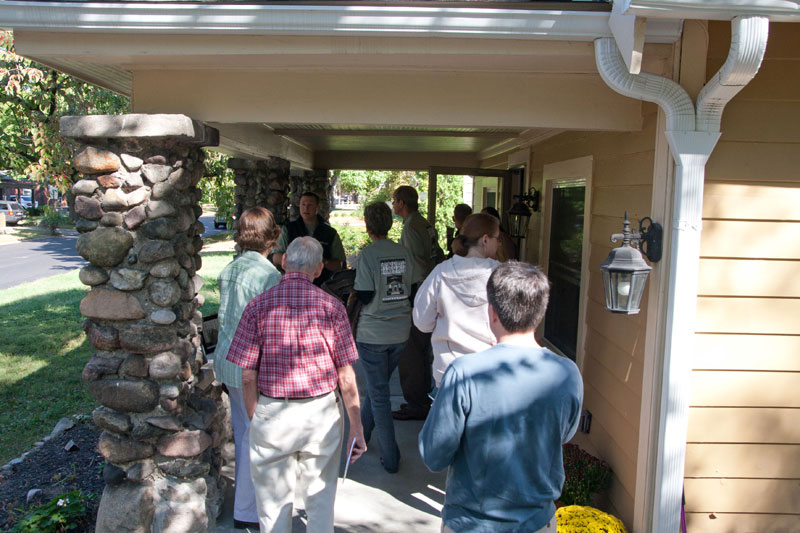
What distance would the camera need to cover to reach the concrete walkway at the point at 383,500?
3.38 meters

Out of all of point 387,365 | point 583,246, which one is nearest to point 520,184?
point 583,246

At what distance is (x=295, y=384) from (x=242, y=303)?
73 centimetres

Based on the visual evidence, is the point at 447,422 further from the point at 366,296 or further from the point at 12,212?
the point at 12,212

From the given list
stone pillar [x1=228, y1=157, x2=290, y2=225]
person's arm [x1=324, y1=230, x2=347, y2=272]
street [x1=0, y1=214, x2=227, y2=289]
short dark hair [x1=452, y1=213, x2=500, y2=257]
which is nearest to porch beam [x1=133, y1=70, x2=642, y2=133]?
short dark hair [x1=452, y1=213, x2=500, y2=257]

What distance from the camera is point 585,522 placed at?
9.24 feet

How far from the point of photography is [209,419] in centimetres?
344

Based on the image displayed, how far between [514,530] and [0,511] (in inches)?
138

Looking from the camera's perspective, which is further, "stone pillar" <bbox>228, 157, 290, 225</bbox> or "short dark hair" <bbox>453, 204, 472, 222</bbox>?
"stone pillar" <bbox>228, 157, 290, 225</bbox>

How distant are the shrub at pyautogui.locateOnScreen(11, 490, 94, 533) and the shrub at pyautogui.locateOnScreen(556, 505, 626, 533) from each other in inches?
104

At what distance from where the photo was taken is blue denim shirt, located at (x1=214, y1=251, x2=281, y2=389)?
10.3 ft

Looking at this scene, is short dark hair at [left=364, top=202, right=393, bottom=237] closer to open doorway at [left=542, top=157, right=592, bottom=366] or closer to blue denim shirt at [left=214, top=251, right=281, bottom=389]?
blue denim shirt at [left=214, top=251, right=281, bottom=389]

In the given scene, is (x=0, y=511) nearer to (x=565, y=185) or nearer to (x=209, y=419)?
(x=209, y=419)

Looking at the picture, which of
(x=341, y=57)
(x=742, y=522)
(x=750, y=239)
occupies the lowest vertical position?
(x=742, y=522)

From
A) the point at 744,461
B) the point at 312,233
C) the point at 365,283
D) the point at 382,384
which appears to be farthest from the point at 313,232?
the point at 744,461
